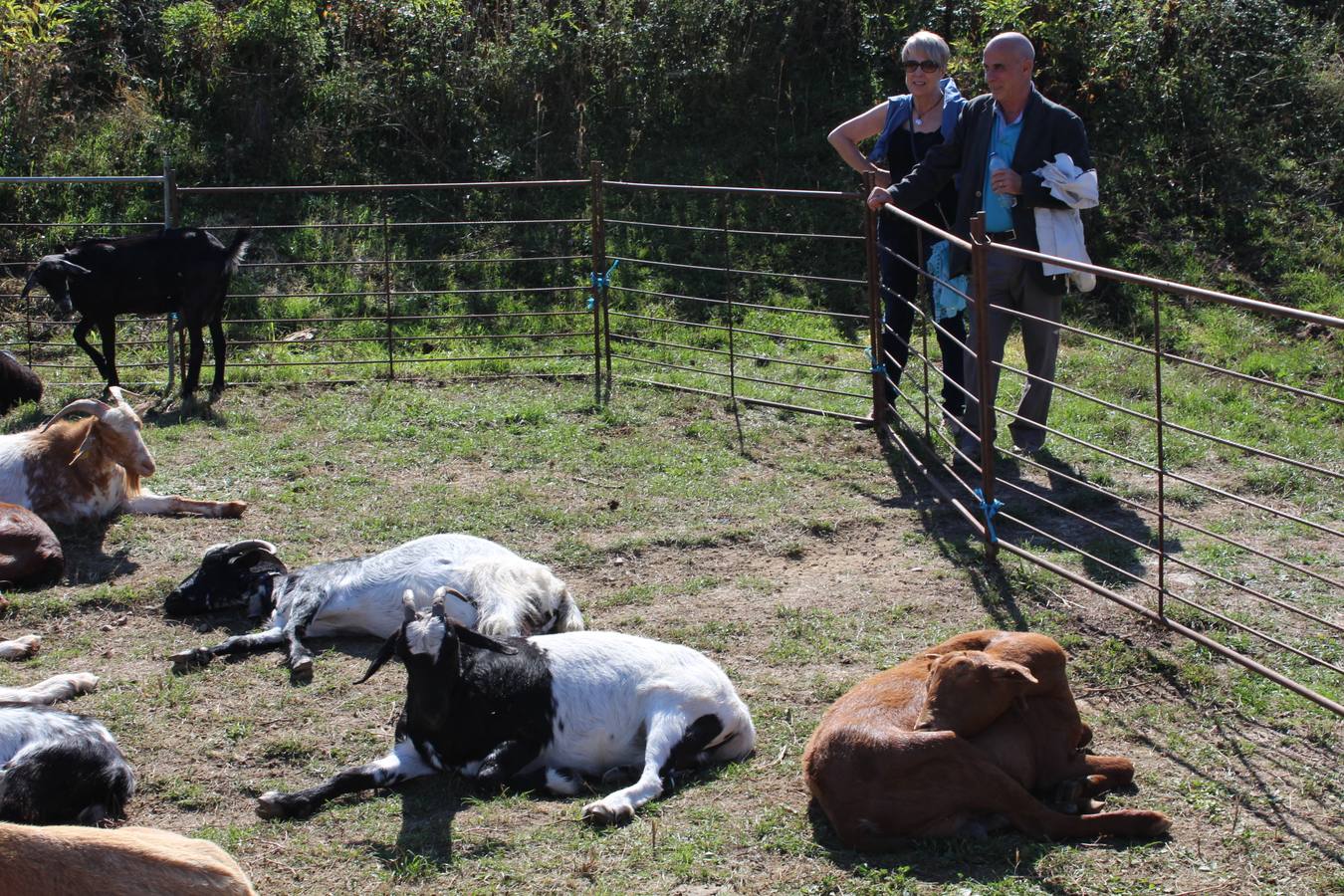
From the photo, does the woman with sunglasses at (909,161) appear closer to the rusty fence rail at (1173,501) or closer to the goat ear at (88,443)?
the rusty fence rail at (1173,501)

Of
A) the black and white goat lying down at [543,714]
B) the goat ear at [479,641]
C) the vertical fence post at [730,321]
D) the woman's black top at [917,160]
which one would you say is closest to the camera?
→ the black and white goat lying down at [543,714]

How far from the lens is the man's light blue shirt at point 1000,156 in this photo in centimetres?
736

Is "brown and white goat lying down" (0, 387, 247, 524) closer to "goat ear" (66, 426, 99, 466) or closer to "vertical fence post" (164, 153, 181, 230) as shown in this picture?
"goat ear" (66, 426, 99, 466)

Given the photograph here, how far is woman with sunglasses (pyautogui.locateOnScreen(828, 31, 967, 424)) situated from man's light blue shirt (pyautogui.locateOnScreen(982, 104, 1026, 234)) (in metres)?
0.45

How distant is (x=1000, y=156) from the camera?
7.38 m

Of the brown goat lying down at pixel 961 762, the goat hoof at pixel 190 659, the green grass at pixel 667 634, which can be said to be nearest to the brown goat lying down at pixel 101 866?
the green grass at pixel 667 634

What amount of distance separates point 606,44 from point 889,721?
11.6m

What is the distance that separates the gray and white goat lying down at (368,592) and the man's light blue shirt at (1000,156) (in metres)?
3.43

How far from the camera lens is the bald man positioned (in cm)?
722

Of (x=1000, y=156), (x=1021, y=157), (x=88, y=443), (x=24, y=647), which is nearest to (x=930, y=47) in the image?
(x=1000, y=156)

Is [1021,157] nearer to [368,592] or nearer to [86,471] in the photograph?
[368,592]

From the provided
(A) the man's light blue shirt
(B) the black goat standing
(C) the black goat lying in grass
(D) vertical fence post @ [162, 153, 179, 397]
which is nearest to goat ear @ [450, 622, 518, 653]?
(A) the man's light blue shirt

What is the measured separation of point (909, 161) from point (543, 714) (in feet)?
16.2

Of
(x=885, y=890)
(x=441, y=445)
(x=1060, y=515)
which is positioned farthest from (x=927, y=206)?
(x=885, y=890)
